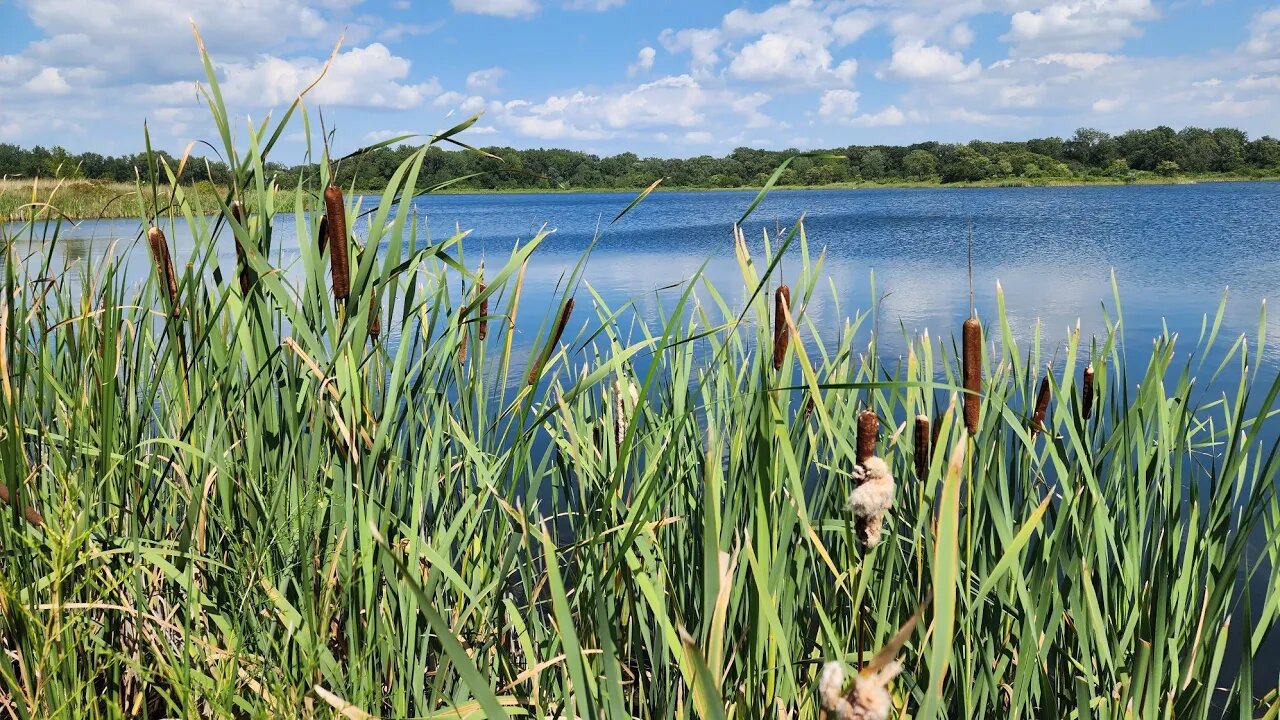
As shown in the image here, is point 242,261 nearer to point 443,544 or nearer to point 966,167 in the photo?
point 443,544

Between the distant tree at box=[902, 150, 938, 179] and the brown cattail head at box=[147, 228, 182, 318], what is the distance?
61158 mm

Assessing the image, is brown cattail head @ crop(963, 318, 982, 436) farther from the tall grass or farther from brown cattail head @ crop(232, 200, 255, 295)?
brown cattail head @ crop(232, 200, 255, 295)

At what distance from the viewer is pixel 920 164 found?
58.8 m

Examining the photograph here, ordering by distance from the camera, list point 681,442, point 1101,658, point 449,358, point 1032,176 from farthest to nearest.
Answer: point 1032,176
point 681,442
point 449,358
point 1101,658

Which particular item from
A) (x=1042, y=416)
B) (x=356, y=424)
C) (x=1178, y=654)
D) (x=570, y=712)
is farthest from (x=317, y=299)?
(x=1178, y=654)

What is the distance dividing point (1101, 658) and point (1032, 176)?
62068mm

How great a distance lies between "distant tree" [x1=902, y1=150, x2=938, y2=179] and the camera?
2306 inches

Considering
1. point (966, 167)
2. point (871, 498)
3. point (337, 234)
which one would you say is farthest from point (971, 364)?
point (966, 167)

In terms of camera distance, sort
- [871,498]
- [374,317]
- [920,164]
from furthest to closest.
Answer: [920,164] < [374,317] < [871,498]

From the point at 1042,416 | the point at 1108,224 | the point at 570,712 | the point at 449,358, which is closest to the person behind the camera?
the point at 570,712

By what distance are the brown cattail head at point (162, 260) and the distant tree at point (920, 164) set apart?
201 ft

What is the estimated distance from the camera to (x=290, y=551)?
1.29 m

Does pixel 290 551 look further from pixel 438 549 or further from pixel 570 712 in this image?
pixel 570 712

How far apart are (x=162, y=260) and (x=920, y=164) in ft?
204
